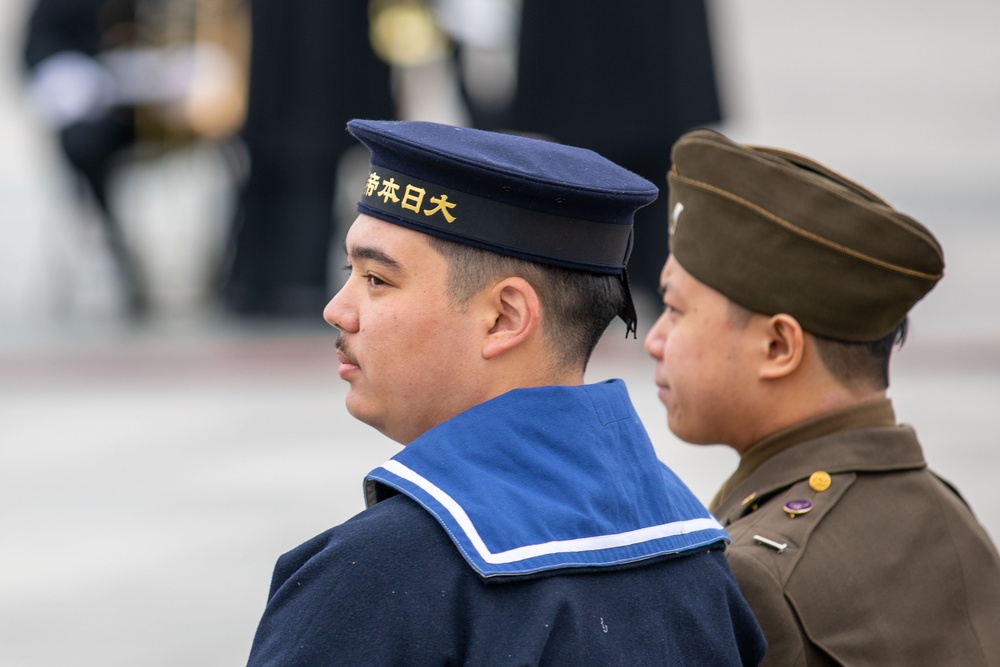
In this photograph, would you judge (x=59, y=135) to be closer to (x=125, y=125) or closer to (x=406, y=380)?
(x=125, y=125)

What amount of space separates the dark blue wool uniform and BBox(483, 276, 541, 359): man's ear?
0.06 m

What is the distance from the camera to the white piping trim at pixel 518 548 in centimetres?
137

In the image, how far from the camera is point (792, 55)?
19.0 m

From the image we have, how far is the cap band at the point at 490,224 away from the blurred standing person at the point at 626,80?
21.1 feet

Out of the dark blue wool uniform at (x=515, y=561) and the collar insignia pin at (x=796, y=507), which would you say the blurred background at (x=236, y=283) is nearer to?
the collar insignia pin at (x=796, y=507)

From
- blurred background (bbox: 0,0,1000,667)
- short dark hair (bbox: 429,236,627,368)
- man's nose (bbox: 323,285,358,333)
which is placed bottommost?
blurred background (bbox: 0,0,1000,667)

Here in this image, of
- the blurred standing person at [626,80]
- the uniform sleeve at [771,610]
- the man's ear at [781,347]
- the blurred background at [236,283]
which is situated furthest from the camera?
the blurred standing person at [626,80]

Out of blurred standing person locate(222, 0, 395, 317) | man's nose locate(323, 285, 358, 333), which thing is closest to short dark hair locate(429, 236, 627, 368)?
man's nose locate(323, 285, 358, 333)

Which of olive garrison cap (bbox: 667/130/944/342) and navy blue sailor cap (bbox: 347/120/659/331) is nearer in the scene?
navy blue sailor cap (bbox: 347/120/659/331)

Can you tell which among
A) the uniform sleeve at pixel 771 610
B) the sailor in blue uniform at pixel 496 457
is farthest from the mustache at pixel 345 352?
the uniform sleeve at pixel 771 610

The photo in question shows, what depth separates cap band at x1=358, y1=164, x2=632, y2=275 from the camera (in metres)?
1.53

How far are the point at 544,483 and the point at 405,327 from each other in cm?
23

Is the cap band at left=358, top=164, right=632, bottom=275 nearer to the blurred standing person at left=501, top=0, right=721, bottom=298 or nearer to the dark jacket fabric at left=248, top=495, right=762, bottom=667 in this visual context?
the dark jacket fabric at left=248, top=495, right=762, bottom=667

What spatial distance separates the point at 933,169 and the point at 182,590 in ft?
37.3
